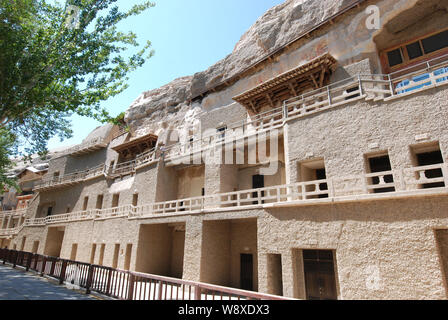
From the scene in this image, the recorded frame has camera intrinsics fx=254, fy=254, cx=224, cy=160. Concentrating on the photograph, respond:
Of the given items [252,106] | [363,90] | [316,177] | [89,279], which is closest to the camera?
[89,279]

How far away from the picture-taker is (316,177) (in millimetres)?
12750

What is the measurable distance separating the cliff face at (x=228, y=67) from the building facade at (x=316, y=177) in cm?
33

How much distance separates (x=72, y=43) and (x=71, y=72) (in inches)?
49.9

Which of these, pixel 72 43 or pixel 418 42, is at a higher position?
pixel 418 42

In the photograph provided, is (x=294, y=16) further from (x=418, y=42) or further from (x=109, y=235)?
(x=109, y=235)

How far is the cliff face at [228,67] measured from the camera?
682 inches

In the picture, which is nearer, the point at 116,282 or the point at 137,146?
the point at 116,282

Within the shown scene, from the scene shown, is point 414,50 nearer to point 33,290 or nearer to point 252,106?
point 252,106

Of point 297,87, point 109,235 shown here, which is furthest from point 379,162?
point 109,235

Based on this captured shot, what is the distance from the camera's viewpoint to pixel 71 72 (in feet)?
38.5

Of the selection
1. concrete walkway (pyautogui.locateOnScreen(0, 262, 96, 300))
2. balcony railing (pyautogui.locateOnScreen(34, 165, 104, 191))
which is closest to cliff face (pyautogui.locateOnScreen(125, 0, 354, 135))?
balcony railing (pyautogui.locateOnScreen(34, 165, 104, 191))

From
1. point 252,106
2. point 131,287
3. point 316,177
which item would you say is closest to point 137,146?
point 252,106

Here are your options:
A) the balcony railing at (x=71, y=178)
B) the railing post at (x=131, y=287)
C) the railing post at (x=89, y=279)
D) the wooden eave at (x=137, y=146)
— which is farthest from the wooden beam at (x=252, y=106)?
the balcony railing at (x=71, y=178)

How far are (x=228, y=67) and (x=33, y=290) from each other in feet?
62.9
